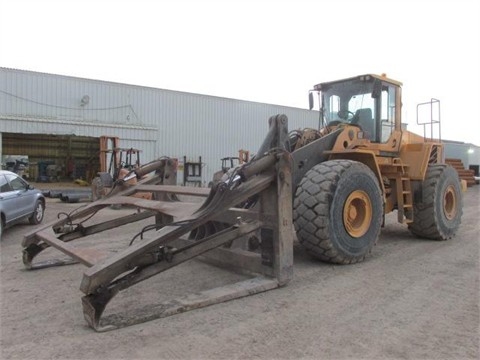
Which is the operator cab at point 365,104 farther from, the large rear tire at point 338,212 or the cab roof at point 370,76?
the large rear tire at point 338,212

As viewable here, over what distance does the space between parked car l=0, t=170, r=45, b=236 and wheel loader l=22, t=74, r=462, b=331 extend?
3236 mm

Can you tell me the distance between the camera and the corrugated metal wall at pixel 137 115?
19156mm

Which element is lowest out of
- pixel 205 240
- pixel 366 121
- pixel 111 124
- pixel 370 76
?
pixel 205 240

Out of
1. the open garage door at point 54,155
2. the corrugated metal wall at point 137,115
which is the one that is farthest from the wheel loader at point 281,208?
the open garage door at point 54,155

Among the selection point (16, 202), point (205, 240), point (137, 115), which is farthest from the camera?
point (137, 115)

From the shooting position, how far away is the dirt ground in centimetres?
350

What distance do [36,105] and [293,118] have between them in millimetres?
16021

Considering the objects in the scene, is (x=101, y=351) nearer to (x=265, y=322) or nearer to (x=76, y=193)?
(x=265, y=322)

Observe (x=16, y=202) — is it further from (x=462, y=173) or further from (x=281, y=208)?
(x=462, y=173)

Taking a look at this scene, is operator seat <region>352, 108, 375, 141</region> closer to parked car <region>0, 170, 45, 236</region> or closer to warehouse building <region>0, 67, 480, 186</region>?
parked car <region>0, 170, 45, 236</region>

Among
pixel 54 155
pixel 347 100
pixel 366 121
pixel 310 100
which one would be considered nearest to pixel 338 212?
pixel 366 121

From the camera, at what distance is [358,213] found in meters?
6.35

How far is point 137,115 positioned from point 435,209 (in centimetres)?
1718

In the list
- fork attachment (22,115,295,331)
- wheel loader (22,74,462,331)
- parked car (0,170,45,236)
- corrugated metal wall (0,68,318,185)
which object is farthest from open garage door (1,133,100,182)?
fork attachment (22,115,295,331)
